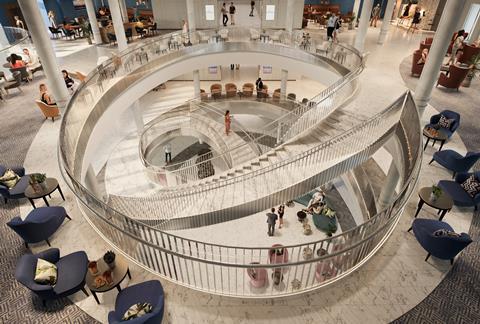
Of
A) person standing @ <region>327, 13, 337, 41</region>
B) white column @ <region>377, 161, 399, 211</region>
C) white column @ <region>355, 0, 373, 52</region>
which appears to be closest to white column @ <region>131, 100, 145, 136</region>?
person standing @ <region>327, 13, 337, 41</region>

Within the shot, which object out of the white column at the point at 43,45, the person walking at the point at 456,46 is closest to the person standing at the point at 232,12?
the person walking at the point at 456,46

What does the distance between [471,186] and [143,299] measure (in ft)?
27.9

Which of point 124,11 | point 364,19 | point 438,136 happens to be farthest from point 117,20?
point 438,136

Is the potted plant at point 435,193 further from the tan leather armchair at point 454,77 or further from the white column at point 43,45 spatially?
the white column at point 43,45

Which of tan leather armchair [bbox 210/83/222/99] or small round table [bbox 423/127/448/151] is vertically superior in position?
small round table [bbox 423/127/448/151]

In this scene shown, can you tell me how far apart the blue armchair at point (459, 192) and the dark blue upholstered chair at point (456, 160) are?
65 centimetres

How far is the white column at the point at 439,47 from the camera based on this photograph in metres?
8.55

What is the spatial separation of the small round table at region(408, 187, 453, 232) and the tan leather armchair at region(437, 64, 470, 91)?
9572 millimetres

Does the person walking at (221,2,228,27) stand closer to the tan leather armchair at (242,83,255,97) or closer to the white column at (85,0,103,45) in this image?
the tan leather armchair at (242,83,255,97)

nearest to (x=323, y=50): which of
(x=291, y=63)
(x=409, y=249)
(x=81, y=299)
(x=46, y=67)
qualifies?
(x=291, y=63)

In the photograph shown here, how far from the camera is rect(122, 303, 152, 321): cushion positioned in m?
5.09

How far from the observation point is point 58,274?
6.00 metres

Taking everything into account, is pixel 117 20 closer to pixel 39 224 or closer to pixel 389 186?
pixel 39 224

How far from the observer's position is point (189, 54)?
15828 mm
